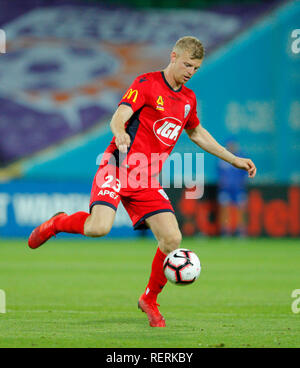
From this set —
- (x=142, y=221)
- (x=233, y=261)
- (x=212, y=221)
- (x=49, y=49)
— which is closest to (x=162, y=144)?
(x=142, y=221)

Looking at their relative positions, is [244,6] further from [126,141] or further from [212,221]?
[126,141]

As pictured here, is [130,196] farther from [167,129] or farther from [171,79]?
[171,79]

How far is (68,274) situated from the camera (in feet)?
31.0

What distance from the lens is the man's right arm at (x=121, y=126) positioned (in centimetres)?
512

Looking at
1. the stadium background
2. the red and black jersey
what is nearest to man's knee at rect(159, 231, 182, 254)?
the red and black jersey

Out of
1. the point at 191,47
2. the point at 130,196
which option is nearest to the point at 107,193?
the point at 130,196

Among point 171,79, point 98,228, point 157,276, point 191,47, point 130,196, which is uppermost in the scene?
point 191,47

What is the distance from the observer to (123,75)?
21469mm

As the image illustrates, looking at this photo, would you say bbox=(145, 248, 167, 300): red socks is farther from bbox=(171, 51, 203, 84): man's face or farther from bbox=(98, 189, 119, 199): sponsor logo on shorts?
bbox=(171, 51, 203, 84): man's face

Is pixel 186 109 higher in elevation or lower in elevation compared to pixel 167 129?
higher

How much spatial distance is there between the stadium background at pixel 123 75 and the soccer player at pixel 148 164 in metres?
13.0

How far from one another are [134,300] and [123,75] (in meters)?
14.9

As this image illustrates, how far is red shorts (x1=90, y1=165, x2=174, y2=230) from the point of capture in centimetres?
580

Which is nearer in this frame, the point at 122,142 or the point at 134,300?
the point at 122,142
